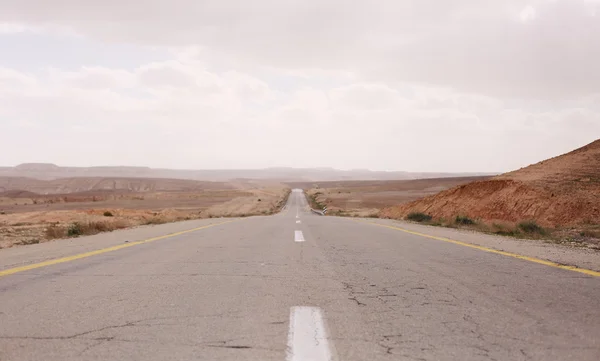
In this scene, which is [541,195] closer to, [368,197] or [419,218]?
[419,218]

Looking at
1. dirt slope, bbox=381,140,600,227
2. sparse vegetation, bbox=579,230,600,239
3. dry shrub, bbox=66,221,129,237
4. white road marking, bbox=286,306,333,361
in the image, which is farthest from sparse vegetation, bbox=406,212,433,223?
white road marking, bbox=286,306,333,361

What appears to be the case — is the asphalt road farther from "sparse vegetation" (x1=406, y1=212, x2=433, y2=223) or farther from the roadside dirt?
"sparse vegetation" (x1=406, y1=212, x2=433, y2=223)

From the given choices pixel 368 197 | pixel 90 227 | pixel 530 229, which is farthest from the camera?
pixel 368 197

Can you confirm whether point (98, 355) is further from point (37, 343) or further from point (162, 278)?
point (162, 278)

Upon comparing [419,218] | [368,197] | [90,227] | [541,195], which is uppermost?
[541,195]

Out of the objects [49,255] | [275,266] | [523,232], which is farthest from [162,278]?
[523,232]

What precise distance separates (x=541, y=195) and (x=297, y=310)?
23.7 metres

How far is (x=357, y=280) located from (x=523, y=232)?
1263 centimetres

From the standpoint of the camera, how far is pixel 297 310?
180 inches

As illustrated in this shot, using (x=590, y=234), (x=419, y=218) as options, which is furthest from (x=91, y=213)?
A: (x=590, y=234)

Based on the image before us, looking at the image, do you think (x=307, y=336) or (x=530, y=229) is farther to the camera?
(x=530, y=229)

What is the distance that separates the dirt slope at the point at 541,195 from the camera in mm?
21656

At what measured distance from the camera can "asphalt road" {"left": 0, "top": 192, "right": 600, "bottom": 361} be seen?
137 inches

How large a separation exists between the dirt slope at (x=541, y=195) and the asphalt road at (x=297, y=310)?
16.2m
